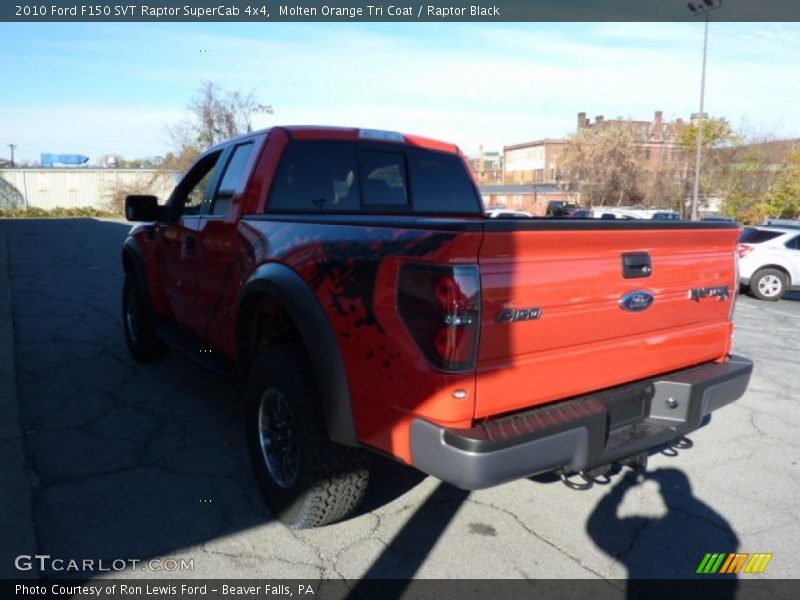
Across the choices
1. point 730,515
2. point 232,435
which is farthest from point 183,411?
point 730,515

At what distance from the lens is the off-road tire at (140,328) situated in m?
5.40

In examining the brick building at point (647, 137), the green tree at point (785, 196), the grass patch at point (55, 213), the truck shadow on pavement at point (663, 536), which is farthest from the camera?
the brick building at point (647, 137)

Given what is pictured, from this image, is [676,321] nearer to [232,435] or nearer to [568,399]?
[568,399]

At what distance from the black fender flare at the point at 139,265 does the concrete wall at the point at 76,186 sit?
116 feet

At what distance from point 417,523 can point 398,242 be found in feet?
5.16

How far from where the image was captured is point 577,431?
2373 mm

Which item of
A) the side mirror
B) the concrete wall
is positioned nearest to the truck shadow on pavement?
the side mirror

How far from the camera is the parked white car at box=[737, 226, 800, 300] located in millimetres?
11992

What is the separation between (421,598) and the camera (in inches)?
100

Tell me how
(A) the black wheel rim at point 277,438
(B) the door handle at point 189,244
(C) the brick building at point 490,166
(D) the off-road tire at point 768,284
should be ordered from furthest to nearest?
1. (C) the brick building at point 490,166
2. (D) the off-road tire at point 768,284
3. (B) the door handle at point 189,244
4. (A) the black wheel rim at point 277,438

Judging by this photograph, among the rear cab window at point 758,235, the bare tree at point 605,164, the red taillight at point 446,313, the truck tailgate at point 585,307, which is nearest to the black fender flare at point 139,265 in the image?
the red taillight at point 446,313

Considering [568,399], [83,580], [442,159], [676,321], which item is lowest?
[83,580]

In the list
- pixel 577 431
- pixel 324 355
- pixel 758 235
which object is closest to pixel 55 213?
pixel 758 235

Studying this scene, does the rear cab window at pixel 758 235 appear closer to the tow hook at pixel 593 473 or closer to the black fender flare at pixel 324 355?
the tow hook at pixel 593 473
